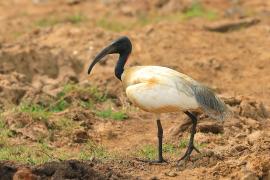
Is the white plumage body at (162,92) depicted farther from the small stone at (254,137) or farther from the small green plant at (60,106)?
the small green plant at (60,106)

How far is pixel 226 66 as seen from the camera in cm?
1449

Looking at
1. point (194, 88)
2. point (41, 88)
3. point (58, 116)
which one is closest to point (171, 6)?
point (41, 88)

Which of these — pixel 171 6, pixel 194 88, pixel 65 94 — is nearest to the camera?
pixel 194 88

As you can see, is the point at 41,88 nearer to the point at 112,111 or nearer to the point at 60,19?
the point at 112,111

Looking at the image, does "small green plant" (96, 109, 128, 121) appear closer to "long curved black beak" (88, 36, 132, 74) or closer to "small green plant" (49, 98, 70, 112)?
"small green plant" (49, 98, 70, 112)

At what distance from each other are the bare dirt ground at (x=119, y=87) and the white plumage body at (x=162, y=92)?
55 centimetres

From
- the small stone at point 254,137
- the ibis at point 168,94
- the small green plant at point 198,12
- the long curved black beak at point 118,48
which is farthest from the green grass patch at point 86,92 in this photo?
the small green plant at point 198,12

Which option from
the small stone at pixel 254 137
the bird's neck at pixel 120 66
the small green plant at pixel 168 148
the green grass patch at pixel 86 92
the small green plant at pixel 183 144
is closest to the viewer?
the small stone at pixel 254 137

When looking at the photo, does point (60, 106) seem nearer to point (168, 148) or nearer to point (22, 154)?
point (22, 154)

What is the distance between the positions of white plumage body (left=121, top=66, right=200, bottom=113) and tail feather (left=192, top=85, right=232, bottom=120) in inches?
2.5

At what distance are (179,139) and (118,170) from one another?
92.3 inches

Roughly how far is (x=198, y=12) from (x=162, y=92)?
358 inches

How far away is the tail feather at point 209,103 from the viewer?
875cm

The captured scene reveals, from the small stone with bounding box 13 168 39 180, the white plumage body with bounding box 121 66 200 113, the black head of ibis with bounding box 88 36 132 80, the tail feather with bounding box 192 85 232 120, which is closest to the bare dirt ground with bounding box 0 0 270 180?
the small stone with bounding box 13 168 39 180
